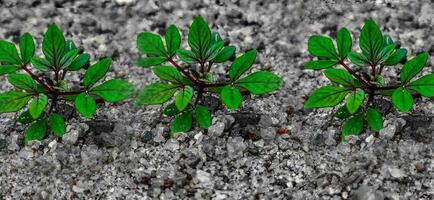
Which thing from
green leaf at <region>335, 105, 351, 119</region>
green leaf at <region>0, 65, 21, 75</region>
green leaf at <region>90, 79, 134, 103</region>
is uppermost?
green leaf at <region>0, 65, 21, 75</region>

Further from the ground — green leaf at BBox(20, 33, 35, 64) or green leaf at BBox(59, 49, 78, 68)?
green leaf at BBox(20, 33, 35, 64)

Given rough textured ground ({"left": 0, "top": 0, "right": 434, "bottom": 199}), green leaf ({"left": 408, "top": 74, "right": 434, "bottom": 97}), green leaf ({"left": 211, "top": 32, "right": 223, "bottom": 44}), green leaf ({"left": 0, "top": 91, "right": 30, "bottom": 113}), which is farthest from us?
green leaf ({"left": 211, "top": 32, "right": 223, "bottom": 44})

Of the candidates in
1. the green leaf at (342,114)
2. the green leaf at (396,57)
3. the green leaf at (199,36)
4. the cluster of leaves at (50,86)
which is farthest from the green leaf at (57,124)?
the green leaf at (396,57)

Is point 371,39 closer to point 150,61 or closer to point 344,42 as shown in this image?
point 344,42

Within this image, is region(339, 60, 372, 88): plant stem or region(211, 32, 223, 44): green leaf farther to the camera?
region(211, 32, 223, 44): green leaf

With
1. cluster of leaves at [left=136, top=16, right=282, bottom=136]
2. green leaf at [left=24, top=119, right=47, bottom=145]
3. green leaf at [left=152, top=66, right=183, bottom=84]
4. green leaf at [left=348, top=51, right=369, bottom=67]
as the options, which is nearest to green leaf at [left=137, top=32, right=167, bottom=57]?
cluster of leaves at [left=136, top=16, right=282, bottom=136]

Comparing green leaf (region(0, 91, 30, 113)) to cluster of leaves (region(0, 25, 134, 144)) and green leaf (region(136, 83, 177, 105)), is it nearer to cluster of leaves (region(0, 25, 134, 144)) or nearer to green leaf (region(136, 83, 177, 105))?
cluster of leaves (region(0, 25, 134, 144))

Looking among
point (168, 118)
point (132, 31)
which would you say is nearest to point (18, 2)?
point (132, 31)

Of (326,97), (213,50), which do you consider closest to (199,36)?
(213,50)

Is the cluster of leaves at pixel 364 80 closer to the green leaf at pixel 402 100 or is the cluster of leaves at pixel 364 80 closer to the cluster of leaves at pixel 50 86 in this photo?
the green leaf at pixel 402 100
